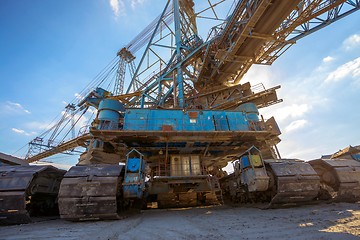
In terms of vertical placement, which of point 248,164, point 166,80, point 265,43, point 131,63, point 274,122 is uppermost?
point 131,63

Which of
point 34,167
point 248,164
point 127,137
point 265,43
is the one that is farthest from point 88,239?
point 265,43

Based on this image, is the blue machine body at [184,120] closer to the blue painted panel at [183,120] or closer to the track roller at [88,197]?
the blue painted panel at [183,120]

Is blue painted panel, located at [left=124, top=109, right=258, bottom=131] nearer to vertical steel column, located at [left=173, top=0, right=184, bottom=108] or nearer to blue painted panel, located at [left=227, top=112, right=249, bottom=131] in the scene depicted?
blue painted panel, located at [left=227, top=112, right=249, bottom=131]

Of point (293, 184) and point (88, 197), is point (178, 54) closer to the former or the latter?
point (293, 184)

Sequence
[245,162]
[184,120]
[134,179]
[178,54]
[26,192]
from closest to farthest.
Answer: [26,192] → [134,179] → [245,162] → [184,120] → [178,54]

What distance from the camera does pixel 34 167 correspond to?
672 centimetres

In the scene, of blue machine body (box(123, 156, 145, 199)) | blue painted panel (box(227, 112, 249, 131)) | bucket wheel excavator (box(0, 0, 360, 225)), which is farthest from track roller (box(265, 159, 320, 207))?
blue machine body (box(123, 156, 145, 199))

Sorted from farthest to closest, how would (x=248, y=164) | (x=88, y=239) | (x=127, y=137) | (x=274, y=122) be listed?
(x=274, y=122) < (x=127, y=137) < (x=248, y=164) < (x=88, y=239)

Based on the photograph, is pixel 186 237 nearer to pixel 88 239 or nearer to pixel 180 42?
pixel 88 239

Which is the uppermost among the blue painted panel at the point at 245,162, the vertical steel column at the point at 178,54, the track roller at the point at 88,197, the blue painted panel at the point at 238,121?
the vertical steel column at the point at 178,54

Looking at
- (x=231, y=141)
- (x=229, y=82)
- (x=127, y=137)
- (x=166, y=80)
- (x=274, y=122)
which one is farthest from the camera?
(x=166, y=80)

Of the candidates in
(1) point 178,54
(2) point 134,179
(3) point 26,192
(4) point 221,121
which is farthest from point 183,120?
(1) point 178,54

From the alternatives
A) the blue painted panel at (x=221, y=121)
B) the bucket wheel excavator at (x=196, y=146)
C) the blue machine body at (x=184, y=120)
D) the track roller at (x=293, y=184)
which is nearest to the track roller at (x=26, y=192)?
the bucket wheel excavator at (x=196, y=146)

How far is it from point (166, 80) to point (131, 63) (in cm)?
2445
